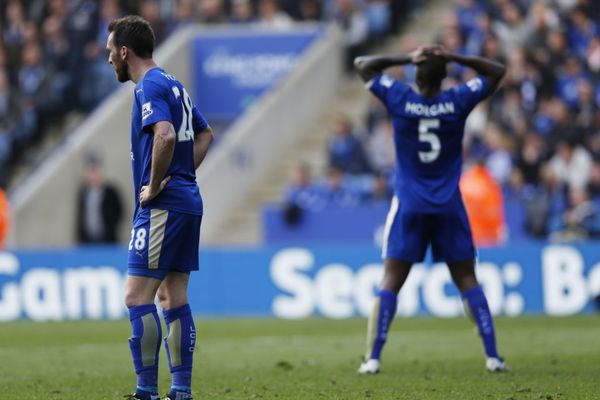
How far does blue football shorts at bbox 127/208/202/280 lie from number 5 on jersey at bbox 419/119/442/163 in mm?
2941

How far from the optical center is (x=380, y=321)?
10930mm

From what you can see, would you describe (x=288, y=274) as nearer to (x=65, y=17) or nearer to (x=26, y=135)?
(x=26, y=135)

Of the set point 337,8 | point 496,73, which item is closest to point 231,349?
point 496,73

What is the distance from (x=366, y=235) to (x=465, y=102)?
11820 mm

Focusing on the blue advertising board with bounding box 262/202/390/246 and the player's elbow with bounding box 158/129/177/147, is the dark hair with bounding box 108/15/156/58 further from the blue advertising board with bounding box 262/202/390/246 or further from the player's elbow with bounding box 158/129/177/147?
the blue advertising board with bounding box 262/202/390/246

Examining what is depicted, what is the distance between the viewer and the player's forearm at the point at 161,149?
8.23 meters

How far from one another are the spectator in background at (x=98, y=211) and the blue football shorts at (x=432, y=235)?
14.0 m

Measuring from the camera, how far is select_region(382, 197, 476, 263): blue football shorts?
10773 millimetres

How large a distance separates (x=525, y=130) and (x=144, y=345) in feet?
48.8

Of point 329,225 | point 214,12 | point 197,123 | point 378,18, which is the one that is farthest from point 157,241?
point 214,12

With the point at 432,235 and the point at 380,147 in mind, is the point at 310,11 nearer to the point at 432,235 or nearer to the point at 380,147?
the point at 380,147

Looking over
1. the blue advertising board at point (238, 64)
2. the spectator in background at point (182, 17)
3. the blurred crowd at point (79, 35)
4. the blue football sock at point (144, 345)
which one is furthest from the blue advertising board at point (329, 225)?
the blue football sock at point (144, 345)

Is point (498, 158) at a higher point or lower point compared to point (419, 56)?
higher

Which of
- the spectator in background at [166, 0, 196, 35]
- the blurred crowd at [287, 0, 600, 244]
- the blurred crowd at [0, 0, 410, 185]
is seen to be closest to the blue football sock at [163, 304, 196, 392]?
the blurred crowd at [287, 0, 600, 244]
